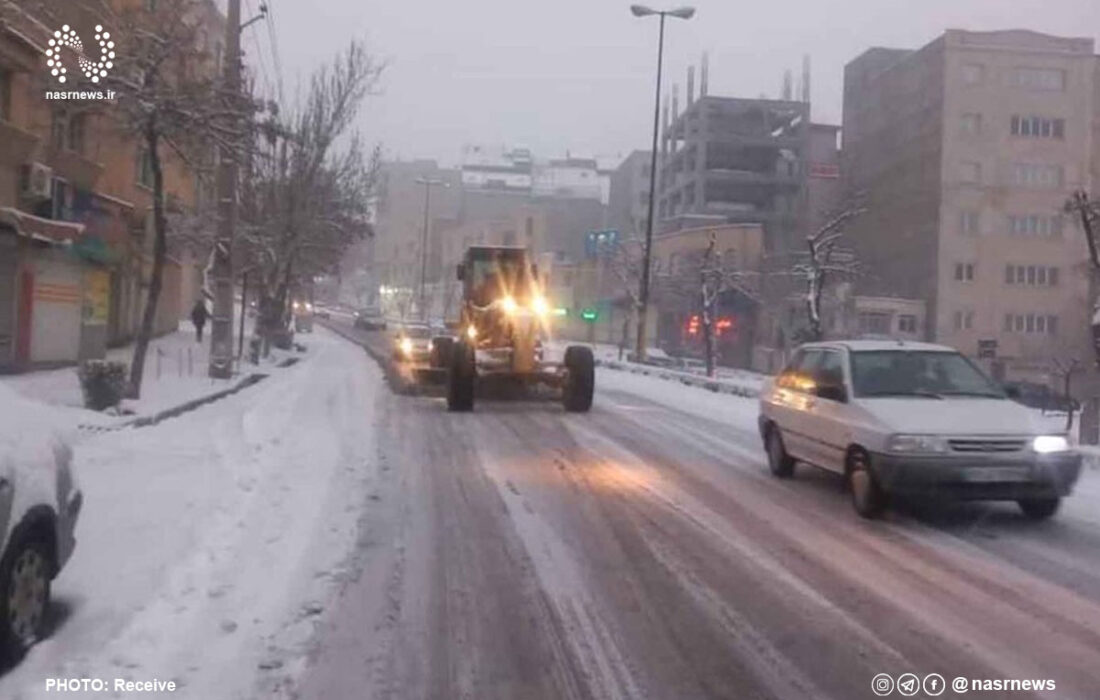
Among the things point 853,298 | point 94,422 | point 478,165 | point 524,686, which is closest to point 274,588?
point 524,686

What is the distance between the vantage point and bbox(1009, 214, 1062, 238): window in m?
75.8

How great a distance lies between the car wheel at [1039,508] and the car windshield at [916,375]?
115 centimetres

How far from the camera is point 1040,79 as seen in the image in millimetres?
75188

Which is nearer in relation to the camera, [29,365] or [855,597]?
[855,597]

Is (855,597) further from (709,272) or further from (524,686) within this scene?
(709,272)

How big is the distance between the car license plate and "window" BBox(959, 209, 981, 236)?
221 ft

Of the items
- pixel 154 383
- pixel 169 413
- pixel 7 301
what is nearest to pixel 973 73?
pixel 154 383

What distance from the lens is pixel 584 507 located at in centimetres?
1225

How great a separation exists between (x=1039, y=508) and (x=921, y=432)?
151 centimetres

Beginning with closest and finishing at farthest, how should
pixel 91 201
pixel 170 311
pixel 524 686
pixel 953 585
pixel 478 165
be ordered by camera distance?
1. pixel 524 686
2. pixel 953 585
3. pixel 91 201
4. pixel 170 311
5. pixel 478 165

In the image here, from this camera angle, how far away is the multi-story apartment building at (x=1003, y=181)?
74.7m

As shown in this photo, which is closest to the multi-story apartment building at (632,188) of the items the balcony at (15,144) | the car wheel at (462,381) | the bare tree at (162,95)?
the balcony at (15,144)

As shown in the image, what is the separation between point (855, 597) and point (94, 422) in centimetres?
1204

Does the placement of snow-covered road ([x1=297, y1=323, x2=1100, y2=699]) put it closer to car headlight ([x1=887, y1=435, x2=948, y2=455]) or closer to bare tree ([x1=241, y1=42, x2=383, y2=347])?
car headlight ([x1=887, y1=435, x2=948, y2=455])
